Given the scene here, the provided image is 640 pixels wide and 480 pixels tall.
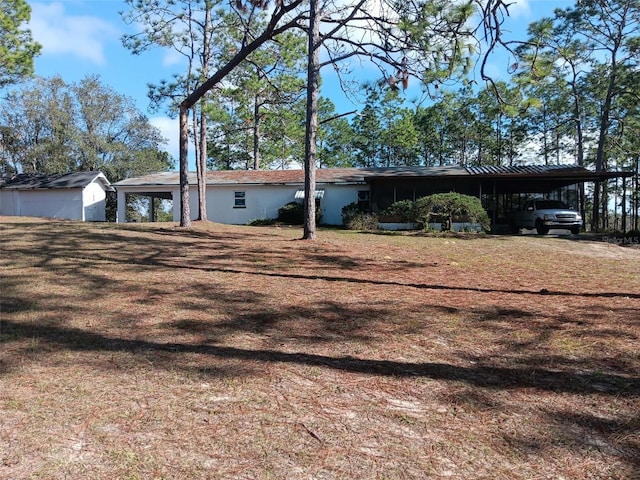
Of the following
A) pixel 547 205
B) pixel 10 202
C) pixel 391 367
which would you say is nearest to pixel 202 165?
pixel 547 205

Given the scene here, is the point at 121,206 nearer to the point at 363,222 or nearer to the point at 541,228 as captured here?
the point at 363,222

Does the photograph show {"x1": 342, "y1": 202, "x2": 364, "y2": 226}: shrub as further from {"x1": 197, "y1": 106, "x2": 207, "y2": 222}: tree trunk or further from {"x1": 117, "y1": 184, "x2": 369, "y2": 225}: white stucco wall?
{"x1": 197, "y1": 106, "x2": 207, "y2": 222}: tree trunk

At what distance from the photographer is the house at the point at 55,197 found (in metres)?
30.3

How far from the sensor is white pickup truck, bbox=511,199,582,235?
65.4 ft

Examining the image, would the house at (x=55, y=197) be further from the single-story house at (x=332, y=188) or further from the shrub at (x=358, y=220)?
the shrub at (x=358, y=220)

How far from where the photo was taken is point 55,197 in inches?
1206

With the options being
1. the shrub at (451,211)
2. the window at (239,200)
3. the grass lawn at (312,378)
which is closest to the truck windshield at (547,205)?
the shrub at (451,211)

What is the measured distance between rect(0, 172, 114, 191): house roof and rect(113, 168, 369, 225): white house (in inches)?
157

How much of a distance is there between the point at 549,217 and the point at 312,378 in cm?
1996

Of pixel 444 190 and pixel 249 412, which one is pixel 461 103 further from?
pixel 444 190

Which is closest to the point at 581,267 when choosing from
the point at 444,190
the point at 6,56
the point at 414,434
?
the point at 414,434

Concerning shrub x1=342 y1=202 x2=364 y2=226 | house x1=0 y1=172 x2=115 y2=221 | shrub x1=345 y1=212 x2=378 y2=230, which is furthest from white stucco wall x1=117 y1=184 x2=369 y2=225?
shrub x1=345 y1=212 x2=378 y2=230

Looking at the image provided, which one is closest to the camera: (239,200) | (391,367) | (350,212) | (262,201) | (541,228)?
(391,367)

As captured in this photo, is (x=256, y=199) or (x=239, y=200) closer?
(x=256, y=199)
